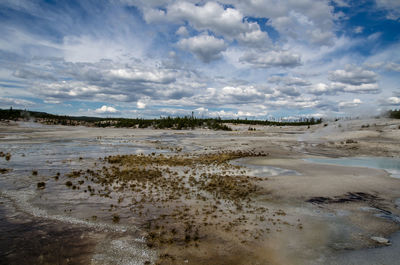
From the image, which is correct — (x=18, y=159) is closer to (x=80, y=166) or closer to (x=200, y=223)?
(x=80, y=166)

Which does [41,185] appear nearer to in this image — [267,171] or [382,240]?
[267,171]

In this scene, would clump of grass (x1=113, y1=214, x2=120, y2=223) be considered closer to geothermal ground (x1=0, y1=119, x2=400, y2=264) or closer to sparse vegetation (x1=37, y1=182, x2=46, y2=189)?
geothermal ground (x1=0, y1=119, x2=400, y2=264)

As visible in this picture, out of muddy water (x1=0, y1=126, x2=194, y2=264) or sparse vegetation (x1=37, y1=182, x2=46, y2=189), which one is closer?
muddy water (x1=0, y1=126, x2=194, y2=264)

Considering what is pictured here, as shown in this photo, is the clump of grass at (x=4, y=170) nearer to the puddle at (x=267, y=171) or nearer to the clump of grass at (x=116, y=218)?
the clump of grass at (x=116, y=218)

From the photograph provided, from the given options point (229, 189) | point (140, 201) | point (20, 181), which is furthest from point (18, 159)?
point (229, 189)

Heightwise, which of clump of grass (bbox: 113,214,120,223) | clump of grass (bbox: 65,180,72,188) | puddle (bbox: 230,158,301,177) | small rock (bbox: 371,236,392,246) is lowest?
small rock (bbox: 371,236,392,246)

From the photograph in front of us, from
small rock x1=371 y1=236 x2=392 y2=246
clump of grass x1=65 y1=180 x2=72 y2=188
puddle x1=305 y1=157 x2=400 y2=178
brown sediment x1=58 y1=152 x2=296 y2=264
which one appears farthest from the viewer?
puddle x1=305 y1=157 x2=400 y2=178

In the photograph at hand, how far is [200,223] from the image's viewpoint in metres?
9.89

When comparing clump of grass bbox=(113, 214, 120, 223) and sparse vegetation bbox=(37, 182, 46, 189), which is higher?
sparse vegetation bbox=(37, 182, 46, 189)

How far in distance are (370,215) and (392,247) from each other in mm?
3027

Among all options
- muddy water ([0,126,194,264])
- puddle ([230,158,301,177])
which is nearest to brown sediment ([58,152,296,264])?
muddy water ([0,126,194,264])

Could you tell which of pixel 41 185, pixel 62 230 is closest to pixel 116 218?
pixel 62 230

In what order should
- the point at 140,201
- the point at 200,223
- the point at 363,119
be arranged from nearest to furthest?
1. the point at 200,223
2. the point at 140,201
3. the point at 363,119

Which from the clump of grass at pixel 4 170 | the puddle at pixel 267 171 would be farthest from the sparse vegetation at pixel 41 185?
the puddle at pixel 267 171
